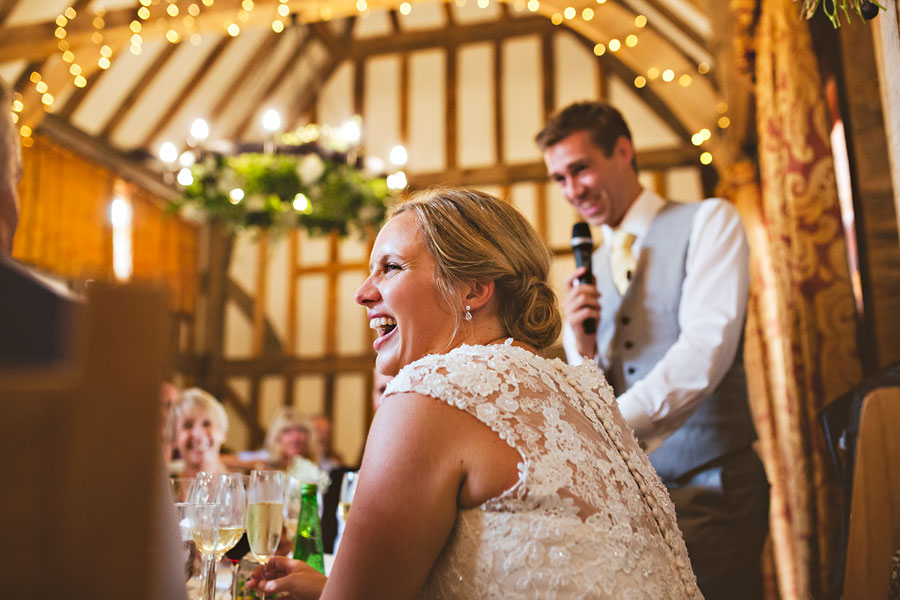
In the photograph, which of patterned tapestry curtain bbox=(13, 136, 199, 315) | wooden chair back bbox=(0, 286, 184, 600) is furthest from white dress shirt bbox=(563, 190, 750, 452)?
patterned tapestry curtain bbox=(13, 136, 199, 315)

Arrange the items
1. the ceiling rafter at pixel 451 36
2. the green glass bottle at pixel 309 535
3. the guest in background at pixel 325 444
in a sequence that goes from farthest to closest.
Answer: the ceiling rafter at pixel 451 36
the guest in background at pixel 325 444
the green glass bottle at pixel 309 535

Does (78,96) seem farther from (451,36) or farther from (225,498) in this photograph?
(225,498)

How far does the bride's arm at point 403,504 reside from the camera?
3.07 ft

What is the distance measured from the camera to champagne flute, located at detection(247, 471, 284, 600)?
4.49 ft

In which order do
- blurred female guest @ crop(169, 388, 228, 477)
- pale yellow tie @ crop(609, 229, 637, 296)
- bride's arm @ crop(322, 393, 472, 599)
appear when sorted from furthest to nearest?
1. blurred female guest @ crop(169, 388, 228, 477)
2. pale yellow tie @ crop(609, 229, 637, 296)
3. bride's arm @ crop(322, 393, 472, 599)

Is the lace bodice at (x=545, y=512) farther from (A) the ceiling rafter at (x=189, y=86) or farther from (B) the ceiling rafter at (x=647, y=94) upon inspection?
(A) the ceiling rafter at (x=189, y=86)

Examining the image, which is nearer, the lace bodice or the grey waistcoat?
the lace bodice

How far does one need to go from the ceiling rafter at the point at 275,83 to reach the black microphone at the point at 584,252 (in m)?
7.69

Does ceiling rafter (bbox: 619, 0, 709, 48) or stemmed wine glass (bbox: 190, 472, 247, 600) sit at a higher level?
ceiling rafter (bbox: 619, 0, 709, 48)

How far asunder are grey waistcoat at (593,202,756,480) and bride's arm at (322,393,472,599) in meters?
1.17

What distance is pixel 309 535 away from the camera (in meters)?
1.65

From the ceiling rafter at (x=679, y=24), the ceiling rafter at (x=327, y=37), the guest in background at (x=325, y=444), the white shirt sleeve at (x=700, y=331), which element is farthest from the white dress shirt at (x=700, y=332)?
the ceiling rafter at (x=327, y=37)

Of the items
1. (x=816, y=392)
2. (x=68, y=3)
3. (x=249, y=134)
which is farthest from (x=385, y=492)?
(x=249, y=134)

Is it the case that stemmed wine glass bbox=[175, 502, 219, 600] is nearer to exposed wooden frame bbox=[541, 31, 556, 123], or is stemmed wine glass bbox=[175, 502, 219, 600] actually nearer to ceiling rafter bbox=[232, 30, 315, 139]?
exposed wooden frame bbox=[541, 31, 556, 123]
